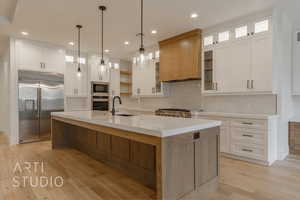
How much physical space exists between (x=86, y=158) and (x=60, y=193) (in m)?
1.35

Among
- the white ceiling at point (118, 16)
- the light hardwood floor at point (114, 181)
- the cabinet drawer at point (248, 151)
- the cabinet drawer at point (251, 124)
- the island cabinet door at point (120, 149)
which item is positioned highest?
the white ceiling at point (118, 16)

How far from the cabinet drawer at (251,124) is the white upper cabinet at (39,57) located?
4711 mm

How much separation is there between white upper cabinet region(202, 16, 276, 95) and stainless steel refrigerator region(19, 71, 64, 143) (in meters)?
4.02

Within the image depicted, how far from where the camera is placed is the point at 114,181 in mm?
2459

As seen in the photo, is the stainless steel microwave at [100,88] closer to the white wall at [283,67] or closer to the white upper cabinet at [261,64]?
the white upper cabinet at [261,64]

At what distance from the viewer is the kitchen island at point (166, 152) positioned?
1614mm

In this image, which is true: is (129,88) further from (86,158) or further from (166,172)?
(166,172)

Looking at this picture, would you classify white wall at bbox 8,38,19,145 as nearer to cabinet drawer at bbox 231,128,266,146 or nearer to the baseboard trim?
the baseboard trim

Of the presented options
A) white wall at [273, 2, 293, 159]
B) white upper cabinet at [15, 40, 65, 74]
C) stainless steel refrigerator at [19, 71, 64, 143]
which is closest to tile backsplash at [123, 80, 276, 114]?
white wall at [273, 2, 293, 159]

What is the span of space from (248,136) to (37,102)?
502 centimetres

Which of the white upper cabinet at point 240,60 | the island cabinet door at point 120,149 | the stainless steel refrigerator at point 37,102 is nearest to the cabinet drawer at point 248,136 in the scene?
the white upper cabinet at point 240,60

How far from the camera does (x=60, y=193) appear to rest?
6.96 feet

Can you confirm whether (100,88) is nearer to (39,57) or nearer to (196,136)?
(39,57)

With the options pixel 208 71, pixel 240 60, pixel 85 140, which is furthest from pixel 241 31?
pixel 85 140
